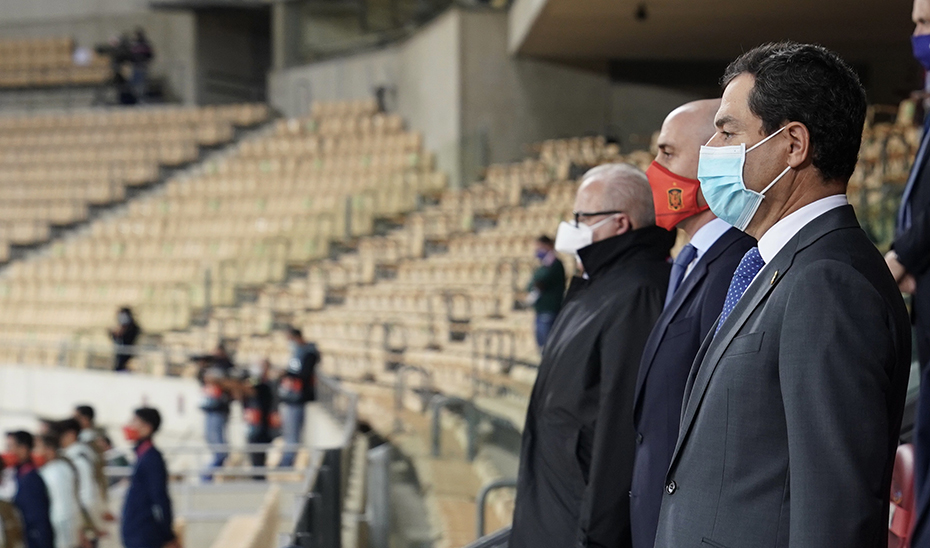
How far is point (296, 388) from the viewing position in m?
8.62

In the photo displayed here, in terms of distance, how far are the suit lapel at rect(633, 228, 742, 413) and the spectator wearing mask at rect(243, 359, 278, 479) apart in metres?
6.80

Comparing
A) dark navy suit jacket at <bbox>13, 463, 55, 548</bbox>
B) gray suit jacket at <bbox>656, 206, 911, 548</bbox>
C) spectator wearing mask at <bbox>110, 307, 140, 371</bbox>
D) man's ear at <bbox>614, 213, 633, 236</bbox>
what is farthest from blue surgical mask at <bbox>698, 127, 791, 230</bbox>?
spectator wearing mask at <bbox>110, 307, 140, 371</bbox>

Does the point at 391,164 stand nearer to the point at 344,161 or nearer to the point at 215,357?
the point at 344,161

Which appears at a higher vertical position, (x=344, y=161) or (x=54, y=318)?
(x=344, y=161)

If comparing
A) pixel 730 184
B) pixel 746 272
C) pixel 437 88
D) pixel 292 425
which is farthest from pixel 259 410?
pixel 437 88

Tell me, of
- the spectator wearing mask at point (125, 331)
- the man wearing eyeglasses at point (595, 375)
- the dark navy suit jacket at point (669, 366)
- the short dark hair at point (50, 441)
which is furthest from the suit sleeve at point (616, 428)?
the spectator wearing mask at point (125, 331)

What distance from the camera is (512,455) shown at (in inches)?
207

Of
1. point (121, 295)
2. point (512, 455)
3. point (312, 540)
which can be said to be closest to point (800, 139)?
point (312, 540)

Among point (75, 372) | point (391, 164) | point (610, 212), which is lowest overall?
point (75, 372)

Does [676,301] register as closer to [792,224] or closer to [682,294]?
[682,294]

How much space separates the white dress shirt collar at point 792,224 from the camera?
1416 mm

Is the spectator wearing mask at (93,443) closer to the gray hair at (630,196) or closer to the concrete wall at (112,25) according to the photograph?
the gray hair at (630,196)

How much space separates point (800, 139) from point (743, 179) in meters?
0.09

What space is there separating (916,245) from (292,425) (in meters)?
6.96
